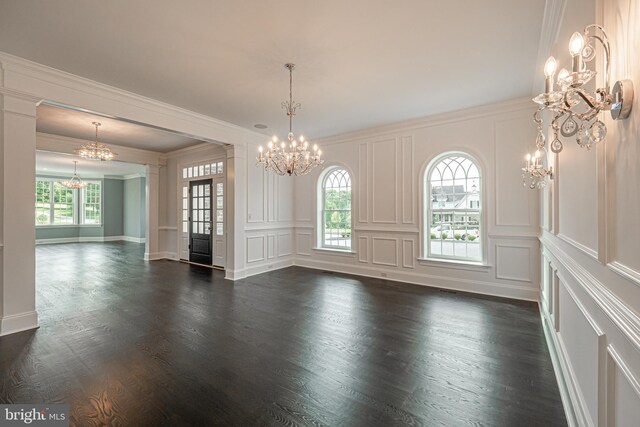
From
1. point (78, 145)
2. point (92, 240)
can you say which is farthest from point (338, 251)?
point (92, 240)

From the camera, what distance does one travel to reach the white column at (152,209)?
7.91 meters

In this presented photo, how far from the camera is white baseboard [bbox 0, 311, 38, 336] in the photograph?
3.10 metres

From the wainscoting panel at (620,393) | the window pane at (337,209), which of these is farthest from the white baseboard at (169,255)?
the wainscoting panel at (620,393)

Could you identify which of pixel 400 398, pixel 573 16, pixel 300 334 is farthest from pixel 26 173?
pixel 573 16

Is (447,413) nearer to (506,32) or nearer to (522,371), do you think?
(522,371)

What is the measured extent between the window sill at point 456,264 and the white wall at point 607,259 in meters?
2.74

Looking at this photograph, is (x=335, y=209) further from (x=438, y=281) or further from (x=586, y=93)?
(x=586, y=93)

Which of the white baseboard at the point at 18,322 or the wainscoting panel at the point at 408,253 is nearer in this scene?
the white baseboard at the point at 18,322

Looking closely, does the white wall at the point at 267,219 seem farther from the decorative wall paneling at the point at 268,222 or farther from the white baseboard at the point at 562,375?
the white baseboard at the point at 562,375

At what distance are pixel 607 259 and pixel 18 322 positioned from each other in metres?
5.14

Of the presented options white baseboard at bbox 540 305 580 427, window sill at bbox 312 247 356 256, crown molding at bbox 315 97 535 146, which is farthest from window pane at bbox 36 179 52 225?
white baseboard at bbox 540 305 580 427

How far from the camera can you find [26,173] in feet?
10.7

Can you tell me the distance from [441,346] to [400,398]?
101cm

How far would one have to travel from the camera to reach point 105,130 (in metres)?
5.78
